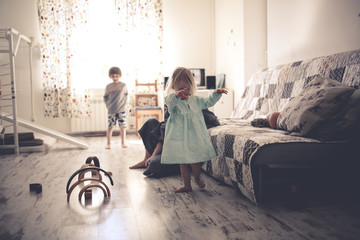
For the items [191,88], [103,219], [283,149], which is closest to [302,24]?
[191,88]

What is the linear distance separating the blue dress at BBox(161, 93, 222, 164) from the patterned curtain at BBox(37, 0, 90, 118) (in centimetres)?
331

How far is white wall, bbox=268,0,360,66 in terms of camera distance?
241 centimetres

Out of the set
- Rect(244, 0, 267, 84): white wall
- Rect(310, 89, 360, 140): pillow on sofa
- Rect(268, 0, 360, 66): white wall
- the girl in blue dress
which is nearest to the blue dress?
the girl in blue dress

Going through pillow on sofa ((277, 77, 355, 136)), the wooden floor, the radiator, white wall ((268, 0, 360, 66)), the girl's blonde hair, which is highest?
white wall ((268, 0, 360, 66))

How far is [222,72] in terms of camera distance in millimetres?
5145

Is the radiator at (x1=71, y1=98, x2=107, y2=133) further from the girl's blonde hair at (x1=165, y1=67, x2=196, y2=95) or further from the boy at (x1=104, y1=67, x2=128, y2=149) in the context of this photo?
the girl's blonde hair at (x1=165, y1=67, x2=196, y2=95)

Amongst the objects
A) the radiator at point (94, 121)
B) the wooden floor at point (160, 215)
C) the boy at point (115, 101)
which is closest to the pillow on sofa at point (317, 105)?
the wooden floor at point (160, 215)

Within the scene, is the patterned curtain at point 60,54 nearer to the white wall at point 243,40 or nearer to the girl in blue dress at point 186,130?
the white wall at point 243,40

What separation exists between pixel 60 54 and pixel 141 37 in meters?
1.30

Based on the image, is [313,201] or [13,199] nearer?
[313,201]

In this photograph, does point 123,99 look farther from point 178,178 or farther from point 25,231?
point 25,231

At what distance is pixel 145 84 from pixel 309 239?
4.13 metres

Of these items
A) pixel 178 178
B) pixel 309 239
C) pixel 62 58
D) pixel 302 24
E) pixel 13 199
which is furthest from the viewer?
pixel 62 58

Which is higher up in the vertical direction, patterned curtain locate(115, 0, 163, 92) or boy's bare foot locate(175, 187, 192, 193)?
patterned curtain locate(115, 0, 163, 92)
